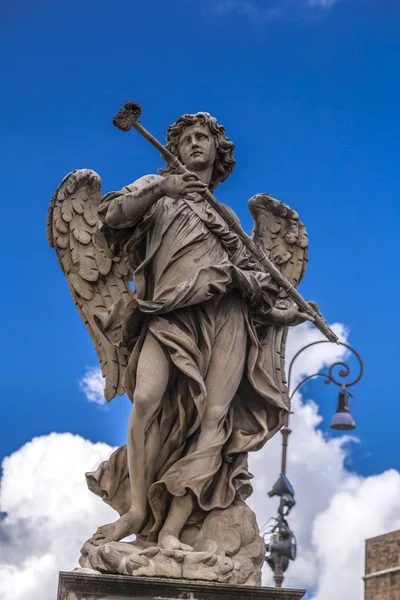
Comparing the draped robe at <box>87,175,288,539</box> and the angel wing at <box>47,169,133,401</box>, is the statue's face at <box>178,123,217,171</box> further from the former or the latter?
the angel wing at <box>47,169,133,401</box>

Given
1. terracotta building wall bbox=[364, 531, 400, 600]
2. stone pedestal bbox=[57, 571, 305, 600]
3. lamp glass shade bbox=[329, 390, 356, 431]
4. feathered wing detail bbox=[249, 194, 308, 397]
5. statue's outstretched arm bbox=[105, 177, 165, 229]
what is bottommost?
stone pedestal bbox=[57, 571, 305, 600]

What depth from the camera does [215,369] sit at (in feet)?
24.9

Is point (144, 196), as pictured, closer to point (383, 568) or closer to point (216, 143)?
point (216, 143)

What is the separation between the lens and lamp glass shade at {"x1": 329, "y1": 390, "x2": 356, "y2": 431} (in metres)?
15.5

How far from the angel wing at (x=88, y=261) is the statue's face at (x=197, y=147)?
26.8 inches

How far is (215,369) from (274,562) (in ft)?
23.1

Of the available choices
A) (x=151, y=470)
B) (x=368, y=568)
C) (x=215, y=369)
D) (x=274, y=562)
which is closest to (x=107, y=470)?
(x=151, y=470)

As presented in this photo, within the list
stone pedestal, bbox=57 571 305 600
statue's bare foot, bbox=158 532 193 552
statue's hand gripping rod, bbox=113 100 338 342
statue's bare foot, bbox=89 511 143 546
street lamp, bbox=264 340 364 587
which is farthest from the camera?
street lamp, bbox=264 340 364 587

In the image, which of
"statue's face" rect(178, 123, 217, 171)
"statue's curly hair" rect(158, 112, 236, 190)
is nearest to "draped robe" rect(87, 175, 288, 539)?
"statue's face" rect(178, 123, 217, 171)

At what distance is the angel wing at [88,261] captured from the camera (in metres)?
8.14

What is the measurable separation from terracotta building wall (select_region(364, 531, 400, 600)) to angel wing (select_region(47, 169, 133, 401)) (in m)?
26.6

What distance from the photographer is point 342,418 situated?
50.8 feet

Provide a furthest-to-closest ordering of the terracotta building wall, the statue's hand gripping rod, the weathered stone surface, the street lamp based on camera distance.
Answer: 1. the terracotta building wall
2. the street lamp
3. the statue's hand gripping rod
4. the weathered stone surface

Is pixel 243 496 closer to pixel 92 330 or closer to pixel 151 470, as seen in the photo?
pixel 151 470
